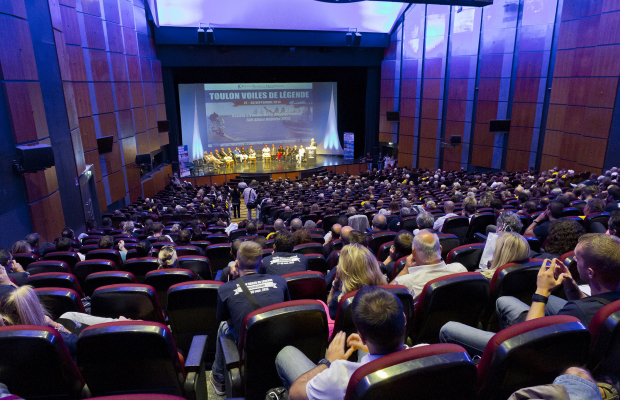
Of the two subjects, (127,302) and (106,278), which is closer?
(127,302)

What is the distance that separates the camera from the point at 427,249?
8.98 ft

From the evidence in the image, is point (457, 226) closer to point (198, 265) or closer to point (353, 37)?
point (198, 265)

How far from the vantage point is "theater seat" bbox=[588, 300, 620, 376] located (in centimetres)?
151

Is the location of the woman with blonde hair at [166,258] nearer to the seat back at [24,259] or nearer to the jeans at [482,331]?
the seat back at [24,259]

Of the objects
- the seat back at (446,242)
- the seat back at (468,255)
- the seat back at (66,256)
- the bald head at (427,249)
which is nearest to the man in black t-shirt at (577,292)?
the bald head at (427,249)

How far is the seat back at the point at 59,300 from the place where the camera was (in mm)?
2516

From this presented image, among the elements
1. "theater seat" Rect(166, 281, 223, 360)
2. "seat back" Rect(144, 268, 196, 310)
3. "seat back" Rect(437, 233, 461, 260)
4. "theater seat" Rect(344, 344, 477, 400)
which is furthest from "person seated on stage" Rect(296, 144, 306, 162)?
"theater seat" Rect(344, 344, 477, 400)

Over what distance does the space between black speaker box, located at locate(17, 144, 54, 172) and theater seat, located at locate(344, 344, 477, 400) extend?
272 inches

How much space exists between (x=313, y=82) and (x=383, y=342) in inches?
880

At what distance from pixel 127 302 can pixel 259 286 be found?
97cm

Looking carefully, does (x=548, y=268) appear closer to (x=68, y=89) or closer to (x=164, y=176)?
(x=68, y=89)

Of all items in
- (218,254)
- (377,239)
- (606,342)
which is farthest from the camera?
(218,254)

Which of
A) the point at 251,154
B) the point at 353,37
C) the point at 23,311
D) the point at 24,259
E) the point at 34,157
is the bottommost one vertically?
the point at 251,154

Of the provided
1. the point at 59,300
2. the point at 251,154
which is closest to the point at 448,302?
the point at 59,300
